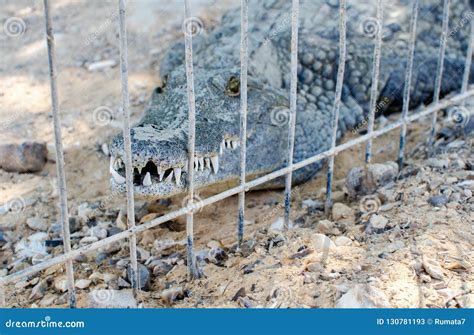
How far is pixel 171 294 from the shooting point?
2.61 m

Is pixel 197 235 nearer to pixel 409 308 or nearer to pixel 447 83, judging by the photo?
pixel 409 308

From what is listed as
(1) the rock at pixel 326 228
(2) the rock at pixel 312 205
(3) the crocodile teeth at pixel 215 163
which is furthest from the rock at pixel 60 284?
(2) the rock at pixel 312 205

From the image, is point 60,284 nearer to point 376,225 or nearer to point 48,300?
point 48,300

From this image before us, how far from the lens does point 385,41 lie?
4.98m

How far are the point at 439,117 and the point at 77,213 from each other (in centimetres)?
239

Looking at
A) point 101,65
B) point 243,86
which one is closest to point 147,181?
point 243,86

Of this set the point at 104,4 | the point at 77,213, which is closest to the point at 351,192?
the point at 77,213

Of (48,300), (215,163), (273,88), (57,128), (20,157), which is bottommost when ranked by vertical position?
(48,300)

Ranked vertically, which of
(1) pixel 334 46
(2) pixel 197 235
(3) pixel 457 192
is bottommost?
(2) pixel 197 235

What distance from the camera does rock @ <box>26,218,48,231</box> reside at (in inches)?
133

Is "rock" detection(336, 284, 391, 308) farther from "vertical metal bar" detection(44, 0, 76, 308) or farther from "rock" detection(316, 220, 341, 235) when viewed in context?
"vertical metal bar" detection(44, 0, 76, 308)

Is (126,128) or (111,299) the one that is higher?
(126,128)

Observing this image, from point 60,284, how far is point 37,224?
739 millimetres

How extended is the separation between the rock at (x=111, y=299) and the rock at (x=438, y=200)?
1425mm
